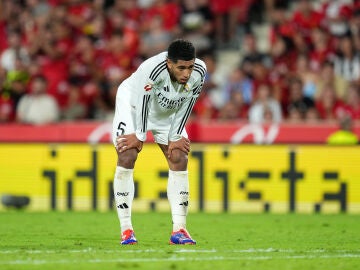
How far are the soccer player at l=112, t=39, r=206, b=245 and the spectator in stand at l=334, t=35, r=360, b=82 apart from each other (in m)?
8.48

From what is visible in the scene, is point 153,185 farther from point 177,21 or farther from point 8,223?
point 177,21

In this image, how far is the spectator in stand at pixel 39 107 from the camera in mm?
18031

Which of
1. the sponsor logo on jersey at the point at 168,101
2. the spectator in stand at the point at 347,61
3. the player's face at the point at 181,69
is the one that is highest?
the spectator in stand at the point at 347,61

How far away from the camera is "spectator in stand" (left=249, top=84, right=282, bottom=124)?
55.6 ft

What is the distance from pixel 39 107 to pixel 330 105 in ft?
18.2

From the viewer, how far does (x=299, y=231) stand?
453 inches

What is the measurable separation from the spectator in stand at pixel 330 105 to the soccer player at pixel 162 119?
7.62 meters

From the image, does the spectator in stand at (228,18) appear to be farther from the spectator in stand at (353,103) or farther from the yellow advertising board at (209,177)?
the yellow advertising board at (209,177)

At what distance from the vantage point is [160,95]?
938 cm

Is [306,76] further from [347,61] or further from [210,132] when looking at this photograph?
[210,132]

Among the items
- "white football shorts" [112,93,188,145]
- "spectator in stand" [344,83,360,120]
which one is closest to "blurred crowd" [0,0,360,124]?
"spectator in stand" [344,83,360,120]

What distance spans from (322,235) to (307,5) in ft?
27.8

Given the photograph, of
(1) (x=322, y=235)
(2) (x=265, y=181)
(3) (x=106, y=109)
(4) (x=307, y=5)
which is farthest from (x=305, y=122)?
(1) (x=322, y=235)

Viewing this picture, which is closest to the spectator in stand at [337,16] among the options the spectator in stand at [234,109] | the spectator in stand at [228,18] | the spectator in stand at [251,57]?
the spectator in stand at [251,57]
